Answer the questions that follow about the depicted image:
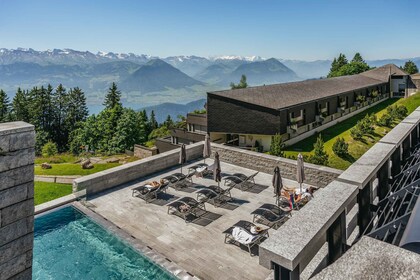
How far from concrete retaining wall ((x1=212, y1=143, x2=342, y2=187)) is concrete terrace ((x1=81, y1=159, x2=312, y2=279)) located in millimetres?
682

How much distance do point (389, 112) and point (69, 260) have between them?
41.6 meters

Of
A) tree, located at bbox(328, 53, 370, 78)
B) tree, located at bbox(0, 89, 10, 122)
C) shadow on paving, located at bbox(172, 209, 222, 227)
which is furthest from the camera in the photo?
tree, located at bbox(328, 53, 370, 78)

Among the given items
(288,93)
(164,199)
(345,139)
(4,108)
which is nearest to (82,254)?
(164,199)

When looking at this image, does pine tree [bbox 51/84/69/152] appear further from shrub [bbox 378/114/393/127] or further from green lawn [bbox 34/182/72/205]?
shrub [bbox 378/114/393/127]

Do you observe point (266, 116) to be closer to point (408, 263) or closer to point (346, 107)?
point (346, 107)

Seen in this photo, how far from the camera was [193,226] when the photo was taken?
10.8 m

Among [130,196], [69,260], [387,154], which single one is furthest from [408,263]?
[130,196]

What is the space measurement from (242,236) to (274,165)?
285 inches

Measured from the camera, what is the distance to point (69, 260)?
30.6 feet

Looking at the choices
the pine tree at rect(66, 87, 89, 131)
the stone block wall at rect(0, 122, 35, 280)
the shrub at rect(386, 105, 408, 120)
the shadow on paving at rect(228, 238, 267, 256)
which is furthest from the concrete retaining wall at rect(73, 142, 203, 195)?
the pine tree at rect(66, 87, 89, 131)

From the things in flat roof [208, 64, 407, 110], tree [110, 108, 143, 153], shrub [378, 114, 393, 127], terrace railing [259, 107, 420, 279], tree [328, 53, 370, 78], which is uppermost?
Result: tree [328, 53, 370, 78]

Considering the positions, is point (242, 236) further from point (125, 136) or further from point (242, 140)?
point (125, 136)

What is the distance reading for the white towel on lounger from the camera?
9023 millimetres

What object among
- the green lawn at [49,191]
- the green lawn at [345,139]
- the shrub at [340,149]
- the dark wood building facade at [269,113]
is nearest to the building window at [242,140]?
the dark wood building facade at [269,113]
